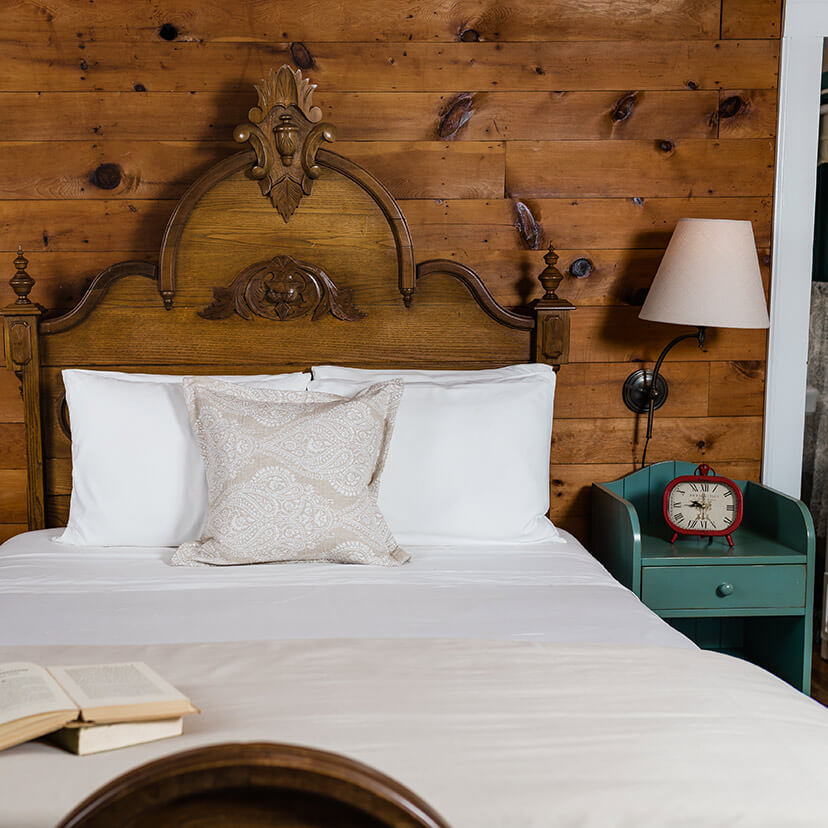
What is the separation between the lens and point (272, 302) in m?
2.64

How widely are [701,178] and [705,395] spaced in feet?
2.14

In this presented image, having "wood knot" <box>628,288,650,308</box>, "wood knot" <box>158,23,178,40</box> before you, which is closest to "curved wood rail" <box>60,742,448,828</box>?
"wood knot" <box>628,288,650,308</box>

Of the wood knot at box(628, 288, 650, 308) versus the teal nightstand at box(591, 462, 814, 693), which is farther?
the wood knot at box(628, 288, 650, 308)

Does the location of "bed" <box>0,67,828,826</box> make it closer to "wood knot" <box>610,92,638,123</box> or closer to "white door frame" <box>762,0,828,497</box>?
"wood knot" <box>610,92,638,123</box>

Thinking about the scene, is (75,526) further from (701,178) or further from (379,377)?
(701,178)

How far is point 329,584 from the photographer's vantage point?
2018 mm

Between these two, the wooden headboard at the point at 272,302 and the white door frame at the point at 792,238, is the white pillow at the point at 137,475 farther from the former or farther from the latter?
the white door frame at the point at 792,238

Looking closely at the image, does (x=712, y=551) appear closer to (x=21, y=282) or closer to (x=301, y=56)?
(x=301, y=56)

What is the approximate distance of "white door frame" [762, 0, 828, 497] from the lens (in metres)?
2.75

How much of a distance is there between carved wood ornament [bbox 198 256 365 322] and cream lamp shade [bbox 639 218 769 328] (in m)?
0.89

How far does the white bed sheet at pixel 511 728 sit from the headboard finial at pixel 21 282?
128cm

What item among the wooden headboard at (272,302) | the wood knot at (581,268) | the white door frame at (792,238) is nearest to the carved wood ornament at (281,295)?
the wooden headboard at (272,302)

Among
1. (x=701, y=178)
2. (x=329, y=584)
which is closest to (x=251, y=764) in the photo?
(x=329, y=584)

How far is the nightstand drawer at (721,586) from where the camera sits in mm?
2463
